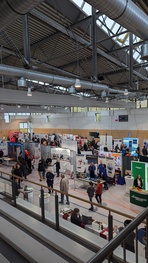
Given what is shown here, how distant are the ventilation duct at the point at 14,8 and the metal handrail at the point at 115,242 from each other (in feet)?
9.26

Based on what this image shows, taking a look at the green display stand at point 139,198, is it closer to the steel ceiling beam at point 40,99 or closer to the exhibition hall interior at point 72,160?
the exhibition hall interior at point 72,160

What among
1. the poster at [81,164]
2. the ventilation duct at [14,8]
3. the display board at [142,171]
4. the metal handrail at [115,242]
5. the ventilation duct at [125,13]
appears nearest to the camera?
the metal handrail at [115,242]

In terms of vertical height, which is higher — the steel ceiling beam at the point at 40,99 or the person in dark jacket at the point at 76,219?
the steel ceiling beam at the point at 40,99

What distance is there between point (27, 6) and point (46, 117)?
28.2m

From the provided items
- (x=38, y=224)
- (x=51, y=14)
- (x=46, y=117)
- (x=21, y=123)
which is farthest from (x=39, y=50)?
(x=21, y=123)

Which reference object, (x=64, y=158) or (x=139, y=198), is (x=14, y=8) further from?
(x=64, y=158)

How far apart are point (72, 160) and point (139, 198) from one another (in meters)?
5.10

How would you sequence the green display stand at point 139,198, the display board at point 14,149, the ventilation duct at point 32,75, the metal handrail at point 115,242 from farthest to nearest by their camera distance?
the display board at point 14,149 < the green display stand at point 139,198 < the ventilation duct at point 32,75 < the metal handrail at point 115,242

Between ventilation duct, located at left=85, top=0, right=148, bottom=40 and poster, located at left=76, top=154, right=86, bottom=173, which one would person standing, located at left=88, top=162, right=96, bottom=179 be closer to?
poster, located at left=76, top=154, right=86, bottom=173

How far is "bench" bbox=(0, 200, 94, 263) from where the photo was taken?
125 inches

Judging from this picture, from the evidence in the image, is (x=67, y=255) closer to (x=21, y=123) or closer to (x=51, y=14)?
(x=51, y=14)

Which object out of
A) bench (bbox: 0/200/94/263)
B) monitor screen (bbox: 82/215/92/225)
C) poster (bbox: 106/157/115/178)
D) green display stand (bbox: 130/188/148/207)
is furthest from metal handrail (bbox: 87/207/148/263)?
poster (bbox: 106/157/115/178)

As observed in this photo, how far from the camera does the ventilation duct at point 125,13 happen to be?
268 centimetres

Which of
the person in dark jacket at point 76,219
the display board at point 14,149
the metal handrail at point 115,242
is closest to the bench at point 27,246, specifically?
the person in dark jacket at point 76,219
